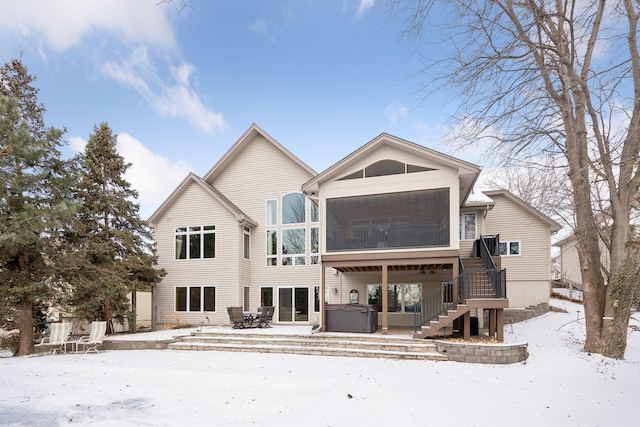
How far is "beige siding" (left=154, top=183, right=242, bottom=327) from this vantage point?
17656mm

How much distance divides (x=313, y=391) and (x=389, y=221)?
7837mm

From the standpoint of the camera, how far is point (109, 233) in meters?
15.7

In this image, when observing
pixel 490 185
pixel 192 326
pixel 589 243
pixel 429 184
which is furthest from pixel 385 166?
pixel 490 185

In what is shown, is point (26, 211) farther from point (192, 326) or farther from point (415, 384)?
point (415, 384)

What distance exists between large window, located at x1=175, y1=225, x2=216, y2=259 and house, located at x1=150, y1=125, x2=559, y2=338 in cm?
5

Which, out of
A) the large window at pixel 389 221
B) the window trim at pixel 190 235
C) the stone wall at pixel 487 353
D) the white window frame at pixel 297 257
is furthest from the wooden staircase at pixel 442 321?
the window trim at pixel 190 235

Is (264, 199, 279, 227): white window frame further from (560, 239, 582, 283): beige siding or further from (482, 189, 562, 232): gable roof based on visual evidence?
(560, 239, 582, 283): beige siding

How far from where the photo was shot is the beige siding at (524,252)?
18.2m

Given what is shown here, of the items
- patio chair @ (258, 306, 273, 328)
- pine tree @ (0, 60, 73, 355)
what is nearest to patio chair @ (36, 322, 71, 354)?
pine tree @ (0, 60, 73, 355)

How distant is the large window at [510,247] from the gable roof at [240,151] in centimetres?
938

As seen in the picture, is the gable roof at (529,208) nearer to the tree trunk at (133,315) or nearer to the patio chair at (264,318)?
the patio chair at (264,318)

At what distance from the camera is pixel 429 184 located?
1311 cm

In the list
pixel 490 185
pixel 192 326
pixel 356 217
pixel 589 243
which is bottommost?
pixel 192 326

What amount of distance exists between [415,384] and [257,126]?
46.0ft
